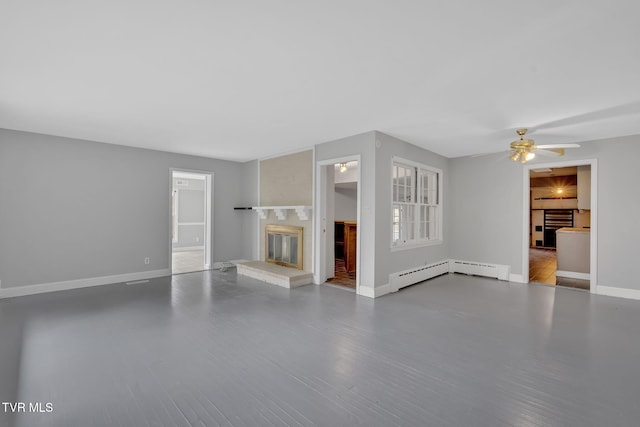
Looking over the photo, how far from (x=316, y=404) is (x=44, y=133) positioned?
552 centimetres

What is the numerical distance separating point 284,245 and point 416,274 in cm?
254

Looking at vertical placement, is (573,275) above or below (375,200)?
below

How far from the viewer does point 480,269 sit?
600cm

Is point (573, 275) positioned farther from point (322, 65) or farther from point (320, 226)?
point (322, 65)

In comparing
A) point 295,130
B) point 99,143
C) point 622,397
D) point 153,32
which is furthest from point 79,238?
point 622,397

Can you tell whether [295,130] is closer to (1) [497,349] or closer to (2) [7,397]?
(1) [497,349]

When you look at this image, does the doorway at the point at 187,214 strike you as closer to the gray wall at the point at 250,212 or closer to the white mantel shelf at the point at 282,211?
the gray wall at the point at 250,212

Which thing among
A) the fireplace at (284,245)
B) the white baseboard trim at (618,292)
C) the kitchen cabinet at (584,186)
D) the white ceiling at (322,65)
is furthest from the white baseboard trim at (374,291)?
the kitchen cabinet at (584,186)

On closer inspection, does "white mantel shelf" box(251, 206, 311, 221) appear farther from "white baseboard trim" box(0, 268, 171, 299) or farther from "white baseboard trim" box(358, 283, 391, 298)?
"white baseboard trim" box(0, 268, 171, 299)

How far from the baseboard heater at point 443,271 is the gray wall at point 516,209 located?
0.14 meters

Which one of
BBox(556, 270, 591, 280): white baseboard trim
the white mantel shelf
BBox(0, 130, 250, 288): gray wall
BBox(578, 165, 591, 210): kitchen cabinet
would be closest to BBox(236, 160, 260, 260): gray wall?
the white mantel shelf

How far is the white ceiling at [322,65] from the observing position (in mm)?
1842

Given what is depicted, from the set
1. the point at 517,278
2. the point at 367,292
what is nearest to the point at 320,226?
the point at 367,292

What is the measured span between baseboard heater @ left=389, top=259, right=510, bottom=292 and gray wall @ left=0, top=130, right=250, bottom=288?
4314mm
